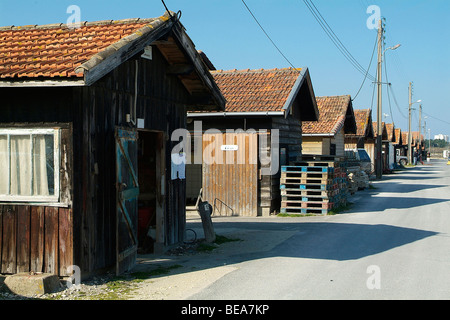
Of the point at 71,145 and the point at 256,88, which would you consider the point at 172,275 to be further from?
the point at 256,88

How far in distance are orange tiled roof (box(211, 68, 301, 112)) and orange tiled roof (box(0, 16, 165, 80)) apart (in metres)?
7.79

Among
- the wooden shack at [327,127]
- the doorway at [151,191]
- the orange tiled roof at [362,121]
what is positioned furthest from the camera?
the orange tiled roof at [362,121]

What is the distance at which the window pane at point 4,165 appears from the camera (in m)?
7.91

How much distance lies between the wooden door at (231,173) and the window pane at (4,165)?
369 inches

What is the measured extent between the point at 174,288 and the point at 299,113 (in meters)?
13.6

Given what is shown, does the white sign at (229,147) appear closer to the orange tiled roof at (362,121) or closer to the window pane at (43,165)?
the window pane at (43,165)

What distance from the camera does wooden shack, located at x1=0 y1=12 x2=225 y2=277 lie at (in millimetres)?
7562

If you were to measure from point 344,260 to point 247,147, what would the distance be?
293 inches

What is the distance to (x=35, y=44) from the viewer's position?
8.62 m

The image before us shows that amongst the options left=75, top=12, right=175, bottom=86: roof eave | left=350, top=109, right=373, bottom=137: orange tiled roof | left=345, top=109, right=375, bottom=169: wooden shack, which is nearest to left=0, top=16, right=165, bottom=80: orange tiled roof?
left=75, top=12, right=175, bottom=86: roof eave

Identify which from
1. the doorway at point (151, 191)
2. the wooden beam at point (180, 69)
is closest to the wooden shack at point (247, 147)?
the doorway at point (151, 191)
